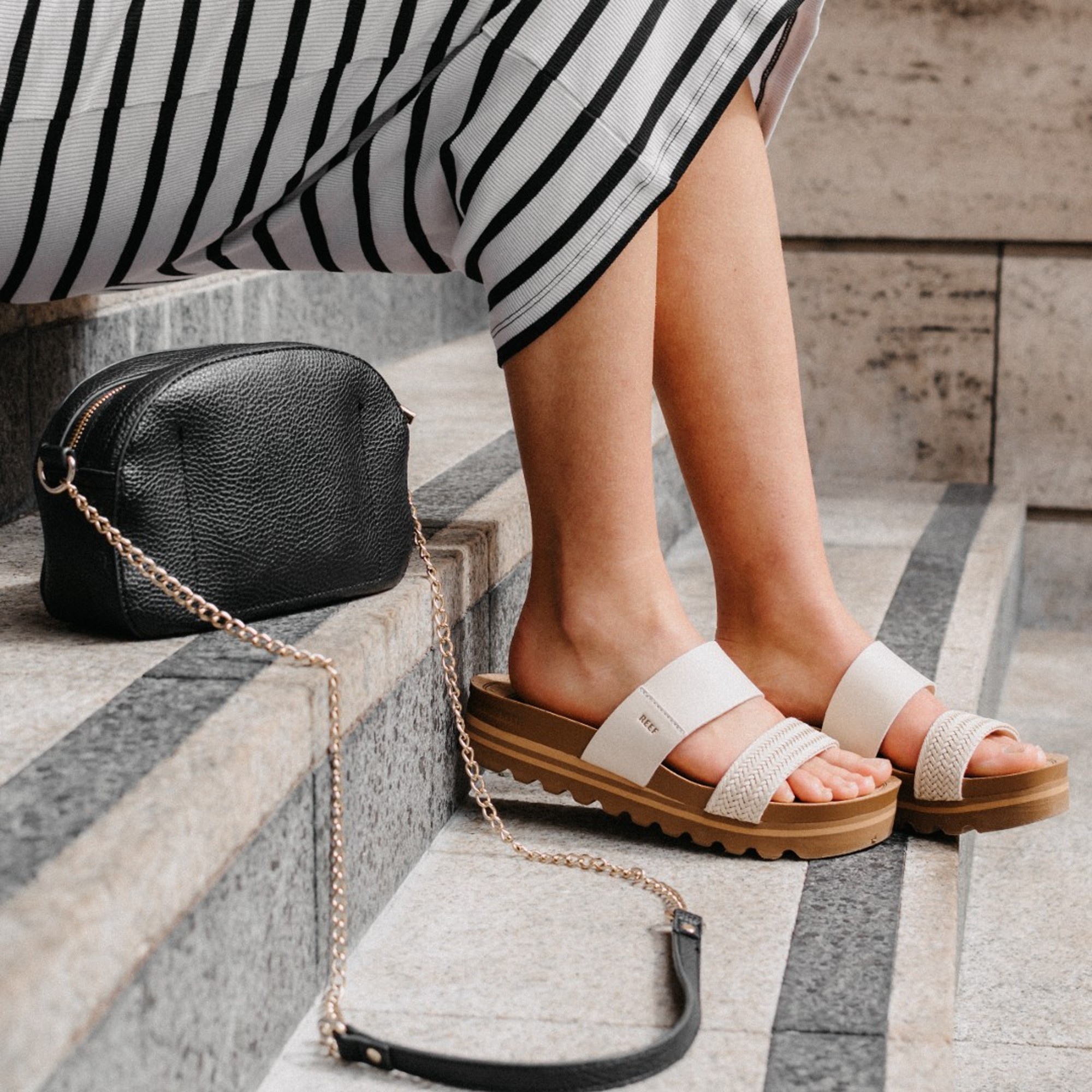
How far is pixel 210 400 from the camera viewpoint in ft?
4.25

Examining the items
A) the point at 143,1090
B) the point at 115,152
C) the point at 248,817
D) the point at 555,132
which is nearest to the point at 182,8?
the point at 115,152

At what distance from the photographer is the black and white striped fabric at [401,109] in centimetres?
131

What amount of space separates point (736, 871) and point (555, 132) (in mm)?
665

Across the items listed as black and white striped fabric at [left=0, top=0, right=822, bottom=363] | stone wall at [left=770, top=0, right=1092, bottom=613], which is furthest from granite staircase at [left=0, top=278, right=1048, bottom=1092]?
stone wall at [left=770, top=0, right=1092, bottom=613]

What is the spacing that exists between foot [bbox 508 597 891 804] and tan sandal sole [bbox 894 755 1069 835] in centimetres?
8

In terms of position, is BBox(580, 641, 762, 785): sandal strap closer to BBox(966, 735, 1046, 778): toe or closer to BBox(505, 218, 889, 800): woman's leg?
BBox(505, 218, 889, 800): woman's leg

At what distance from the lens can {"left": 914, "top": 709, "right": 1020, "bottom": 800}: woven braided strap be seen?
4.77 ft

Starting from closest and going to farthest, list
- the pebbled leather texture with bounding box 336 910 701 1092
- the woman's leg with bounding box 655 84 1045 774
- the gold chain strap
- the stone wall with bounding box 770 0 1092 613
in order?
the pebbled leather texture with bounding box 336 910 701 1092 → the gold chain strap → the woman's leg with bounding box 655 84 1045 774 → the stone wall with bounding box 770 0 1092 613

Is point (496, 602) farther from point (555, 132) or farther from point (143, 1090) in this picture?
point (143, 1090)

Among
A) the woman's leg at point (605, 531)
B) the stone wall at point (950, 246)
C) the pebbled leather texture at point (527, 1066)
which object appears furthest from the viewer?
the stone wall at point (950, 246)

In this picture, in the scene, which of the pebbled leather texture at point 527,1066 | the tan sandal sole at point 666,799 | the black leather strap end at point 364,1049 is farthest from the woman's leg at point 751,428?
the black leather strap end at point 364,1049

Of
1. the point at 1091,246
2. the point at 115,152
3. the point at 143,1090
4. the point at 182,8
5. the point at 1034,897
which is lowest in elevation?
the point at 1034,897

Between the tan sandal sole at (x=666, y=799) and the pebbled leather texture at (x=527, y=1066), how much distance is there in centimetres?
30

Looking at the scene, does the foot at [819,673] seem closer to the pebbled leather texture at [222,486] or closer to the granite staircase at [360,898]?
the granite staircase at [360,898]
